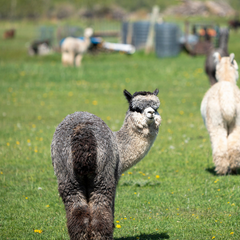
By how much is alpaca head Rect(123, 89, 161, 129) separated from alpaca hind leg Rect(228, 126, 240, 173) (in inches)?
124

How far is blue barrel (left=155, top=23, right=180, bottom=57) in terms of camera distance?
92.9 feet

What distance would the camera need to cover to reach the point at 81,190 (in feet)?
14.0

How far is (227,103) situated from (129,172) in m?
2.27

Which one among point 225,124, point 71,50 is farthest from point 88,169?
point 71,50

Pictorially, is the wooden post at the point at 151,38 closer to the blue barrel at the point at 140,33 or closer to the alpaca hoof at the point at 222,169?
the blue barrel at the point at 140,33

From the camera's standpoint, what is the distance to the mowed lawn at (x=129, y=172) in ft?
18.5

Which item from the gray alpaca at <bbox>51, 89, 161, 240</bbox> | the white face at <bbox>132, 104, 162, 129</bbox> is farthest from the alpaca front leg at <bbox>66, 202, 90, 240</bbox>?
the white face at <bbox>132, 104, 162, 129</bbox>

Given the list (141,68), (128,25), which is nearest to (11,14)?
(128,25)

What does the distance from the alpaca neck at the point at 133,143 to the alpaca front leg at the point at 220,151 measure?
9.90ft

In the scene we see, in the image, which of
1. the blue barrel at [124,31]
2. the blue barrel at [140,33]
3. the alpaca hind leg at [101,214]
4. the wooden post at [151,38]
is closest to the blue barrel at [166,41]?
the wooden post at [151,38]

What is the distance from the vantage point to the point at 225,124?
761 centimetres

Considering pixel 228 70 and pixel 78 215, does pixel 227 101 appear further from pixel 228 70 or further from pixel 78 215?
pixel 78 215

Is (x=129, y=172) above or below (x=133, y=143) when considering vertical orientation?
below

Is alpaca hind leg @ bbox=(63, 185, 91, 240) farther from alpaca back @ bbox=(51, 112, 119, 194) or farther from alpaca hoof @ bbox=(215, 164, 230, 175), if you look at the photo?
alpaca hoof @ bbox=(215, 164, 230, 175)
